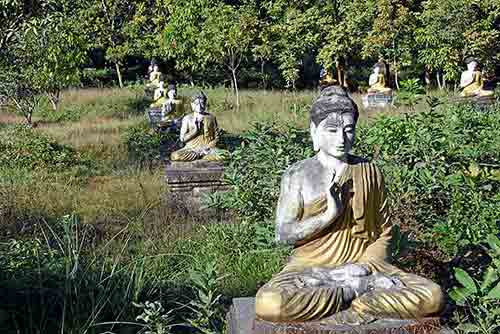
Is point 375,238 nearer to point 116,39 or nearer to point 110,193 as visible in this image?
point 110,193

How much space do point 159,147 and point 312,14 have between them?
11274mm

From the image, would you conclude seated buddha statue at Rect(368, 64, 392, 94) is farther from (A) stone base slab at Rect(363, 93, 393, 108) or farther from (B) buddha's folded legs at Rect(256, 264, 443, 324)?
(B) buddha's folded legs at Rect(256, 264, 443, 324)

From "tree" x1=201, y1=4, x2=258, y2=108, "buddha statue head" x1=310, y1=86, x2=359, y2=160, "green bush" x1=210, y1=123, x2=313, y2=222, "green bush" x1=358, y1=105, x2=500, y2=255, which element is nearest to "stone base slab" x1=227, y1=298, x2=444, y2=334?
"buddha statue head" x1=310, y1=86, x2=359, y2=160

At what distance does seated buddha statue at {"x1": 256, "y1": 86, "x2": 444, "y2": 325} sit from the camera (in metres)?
3.22

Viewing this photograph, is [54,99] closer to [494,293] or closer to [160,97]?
[160,97]

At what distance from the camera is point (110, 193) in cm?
854

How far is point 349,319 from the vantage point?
321 cm

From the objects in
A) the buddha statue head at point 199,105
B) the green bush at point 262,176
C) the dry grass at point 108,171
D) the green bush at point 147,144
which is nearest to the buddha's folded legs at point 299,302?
the green bush at point 262,176

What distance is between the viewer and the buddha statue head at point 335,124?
3414 millimetres

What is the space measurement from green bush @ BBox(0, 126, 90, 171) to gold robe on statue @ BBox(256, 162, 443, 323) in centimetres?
761

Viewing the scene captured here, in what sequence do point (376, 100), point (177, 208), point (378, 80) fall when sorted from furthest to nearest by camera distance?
point (378, 80), point (376, 100), point (177, 208)

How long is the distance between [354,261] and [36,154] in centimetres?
817

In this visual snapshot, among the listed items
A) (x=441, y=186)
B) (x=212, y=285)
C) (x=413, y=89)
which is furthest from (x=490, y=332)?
(x=413, y=89)

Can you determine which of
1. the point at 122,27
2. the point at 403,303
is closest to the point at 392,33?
the point at 122,27
